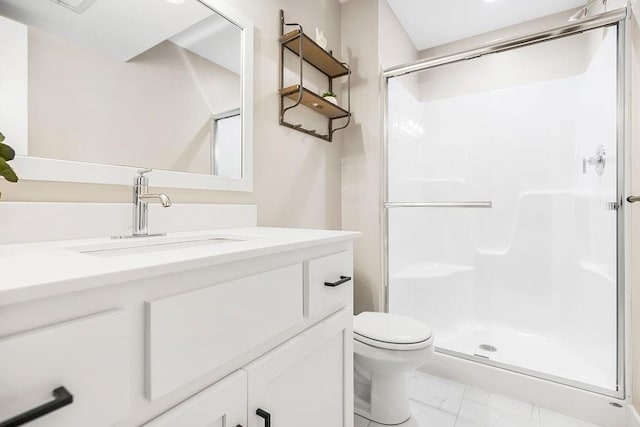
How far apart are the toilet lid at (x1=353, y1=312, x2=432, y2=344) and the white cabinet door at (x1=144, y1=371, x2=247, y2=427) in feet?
2.75

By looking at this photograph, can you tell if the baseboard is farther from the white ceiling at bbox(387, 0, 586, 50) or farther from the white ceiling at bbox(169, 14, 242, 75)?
the white ceiling at bbox(387, 0, 586, 50)

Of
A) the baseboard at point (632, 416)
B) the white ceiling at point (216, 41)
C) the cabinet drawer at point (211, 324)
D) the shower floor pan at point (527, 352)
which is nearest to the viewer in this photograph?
the cabinet drawer at point (211, 324)

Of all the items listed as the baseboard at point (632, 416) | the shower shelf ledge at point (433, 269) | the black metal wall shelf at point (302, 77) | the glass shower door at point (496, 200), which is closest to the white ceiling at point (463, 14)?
the glass shower door at point (496, 200)

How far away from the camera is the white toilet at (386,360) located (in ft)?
4.29

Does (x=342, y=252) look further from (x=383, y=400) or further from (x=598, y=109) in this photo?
(x=598, y=109)

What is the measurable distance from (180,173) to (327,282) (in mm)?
660

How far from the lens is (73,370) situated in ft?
1.25

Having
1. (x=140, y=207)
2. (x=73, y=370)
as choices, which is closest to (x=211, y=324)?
(x=73, y=370)

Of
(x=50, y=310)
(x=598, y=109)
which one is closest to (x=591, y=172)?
(x=598, y=109)

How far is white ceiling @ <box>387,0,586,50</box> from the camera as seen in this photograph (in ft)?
6.94

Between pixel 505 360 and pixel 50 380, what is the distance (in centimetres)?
201

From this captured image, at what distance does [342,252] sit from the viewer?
1.00 meters

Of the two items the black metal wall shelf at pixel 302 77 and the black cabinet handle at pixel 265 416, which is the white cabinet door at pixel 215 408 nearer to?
the black cabinet handle at pixel 265 416

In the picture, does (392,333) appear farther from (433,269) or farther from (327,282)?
(433,269)
